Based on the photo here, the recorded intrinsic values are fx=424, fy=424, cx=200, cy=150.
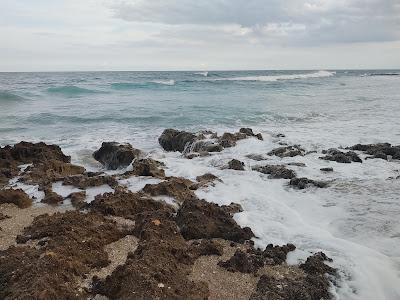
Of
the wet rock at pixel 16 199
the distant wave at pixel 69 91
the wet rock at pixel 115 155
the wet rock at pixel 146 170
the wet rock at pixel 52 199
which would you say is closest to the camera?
the wet rock at pixel 16 199

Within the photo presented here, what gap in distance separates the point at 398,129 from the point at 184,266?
1172cm

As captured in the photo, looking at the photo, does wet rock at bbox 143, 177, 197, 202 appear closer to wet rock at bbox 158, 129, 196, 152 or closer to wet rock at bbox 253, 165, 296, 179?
wet rock at bbox 253, 165, 296, 179

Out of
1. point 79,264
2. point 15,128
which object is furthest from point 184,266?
point 15,128

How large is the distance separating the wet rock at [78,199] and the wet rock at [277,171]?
3.61 meters

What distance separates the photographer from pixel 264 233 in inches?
214

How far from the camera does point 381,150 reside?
33.0ft

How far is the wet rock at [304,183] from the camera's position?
24.8 ft

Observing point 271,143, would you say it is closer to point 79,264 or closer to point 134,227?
point 134,227

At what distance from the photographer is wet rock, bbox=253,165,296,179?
8232 millimetres

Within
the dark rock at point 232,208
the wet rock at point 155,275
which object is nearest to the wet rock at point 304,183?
the dark rock at point 232,208

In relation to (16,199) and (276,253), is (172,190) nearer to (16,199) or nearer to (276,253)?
(16,199)

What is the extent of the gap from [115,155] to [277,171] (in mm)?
3800

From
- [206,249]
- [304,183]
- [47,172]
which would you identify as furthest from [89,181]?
[304,183]

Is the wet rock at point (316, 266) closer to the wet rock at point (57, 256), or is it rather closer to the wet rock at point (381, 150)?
the wet rock at point (57, 256)
